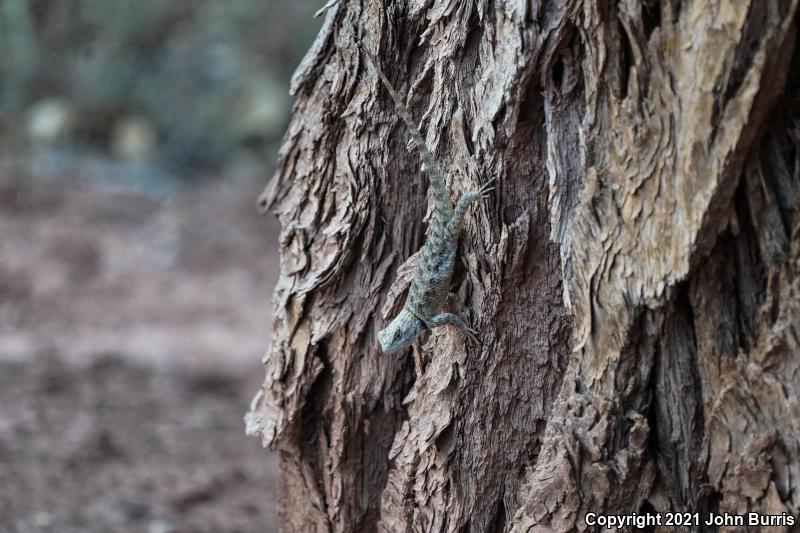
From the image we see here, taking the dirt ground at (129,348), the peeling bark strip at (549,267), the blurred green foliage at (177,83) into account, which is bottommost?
the peeling bark strip at (549,267)

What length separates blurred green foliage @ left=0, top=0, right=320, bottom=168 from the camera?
50.5 feet

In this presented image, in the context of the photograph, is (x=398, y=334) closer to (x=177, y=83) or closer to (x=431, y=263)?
(x=431, y=263)

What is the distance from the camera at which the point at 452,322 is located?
299 centimetres

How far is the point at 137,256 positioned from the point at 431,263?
30.7 ft

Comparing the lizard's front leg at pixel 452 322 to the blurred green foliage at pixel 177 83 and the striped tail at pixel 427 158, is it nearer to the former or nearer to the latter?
the striped tail at pixel 427 158

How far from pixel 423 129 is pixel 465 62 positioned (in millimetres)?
338

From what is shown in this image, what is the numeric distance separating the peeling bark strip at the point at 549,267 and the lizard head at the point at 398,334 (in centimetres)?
6

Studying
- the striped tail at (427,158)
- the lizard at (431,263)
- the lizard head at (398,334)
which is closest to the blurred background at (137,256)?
the lizard head at (398,334)

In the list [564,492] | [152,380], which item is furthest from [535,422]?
[152,380]

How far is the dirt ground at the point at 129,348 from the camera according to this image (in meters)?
5.74

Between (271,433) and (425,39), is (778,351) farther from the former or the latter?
(271,433)

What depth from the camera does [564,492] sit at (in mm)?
2646

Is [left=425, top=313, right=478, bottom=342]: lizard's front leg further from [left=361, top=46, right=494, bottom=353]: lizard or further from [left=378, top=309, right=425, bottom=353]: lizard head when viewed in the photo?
[left=378, top=309, right=425, bottom=353]: lizard head

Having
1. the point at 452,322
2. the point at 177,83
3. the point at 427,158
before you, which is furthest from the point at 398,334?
the point at 177,83
